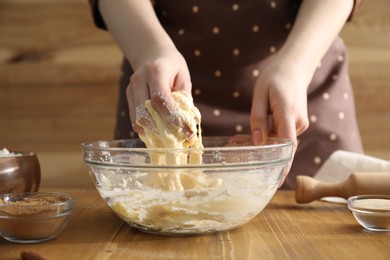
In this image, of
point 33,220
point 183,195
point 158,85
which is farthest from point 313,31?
point 33,220

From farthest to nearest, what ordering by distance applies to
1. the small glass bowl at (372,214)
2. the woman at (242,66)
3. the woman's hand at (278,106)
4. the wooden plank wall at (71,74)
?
1. the wooden plank wall at (71,74)
2. the woman at (242,66)
3. the woman's hand at (278,106)
4. the small glass bowl at (372,214)

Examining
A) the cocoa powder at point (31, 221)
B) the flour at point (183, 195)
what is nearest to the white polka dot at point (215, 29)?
the flour at point (183, 195)

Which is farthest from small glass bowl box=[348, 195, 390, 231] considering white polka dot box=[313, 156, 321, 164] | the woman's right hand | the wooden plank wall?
the wooden plank wall

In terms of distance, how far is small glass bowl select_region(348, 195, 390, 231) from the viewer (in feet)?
2.34

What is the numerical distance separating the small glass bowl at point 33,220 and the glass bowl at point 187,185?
69 mm

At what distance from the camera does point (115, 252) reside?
623 millimetres

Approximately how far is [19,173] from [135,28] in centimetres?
31

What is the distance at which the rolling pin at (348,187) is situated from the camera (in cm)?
85

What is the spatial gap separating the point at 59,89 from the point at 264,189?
1.43 m

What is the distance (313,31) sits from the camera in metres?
1.00

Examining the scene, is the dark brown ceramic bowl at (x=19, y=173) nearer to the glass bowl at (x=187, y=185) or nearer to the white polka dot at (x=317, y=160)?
the glass bowl at (x=187, y=185)

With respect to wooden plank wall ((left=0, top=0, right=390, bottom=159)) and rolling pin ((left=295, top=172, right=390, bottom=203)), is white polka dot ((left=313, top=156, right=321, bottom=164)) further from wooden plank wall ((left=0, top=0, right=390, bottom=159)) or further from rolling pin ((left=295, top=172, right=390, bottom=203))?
wooden plank wall ((left=0, top=0, right=390, bottom=159))

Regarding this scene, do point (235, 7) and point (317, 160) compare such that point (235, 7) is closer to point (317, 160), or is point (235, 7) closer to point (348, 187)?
point (317, 160)

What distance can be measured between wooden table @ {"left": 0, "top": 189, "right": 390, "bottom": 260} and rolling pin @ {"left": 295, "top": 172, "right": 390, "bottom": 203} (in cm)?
6
